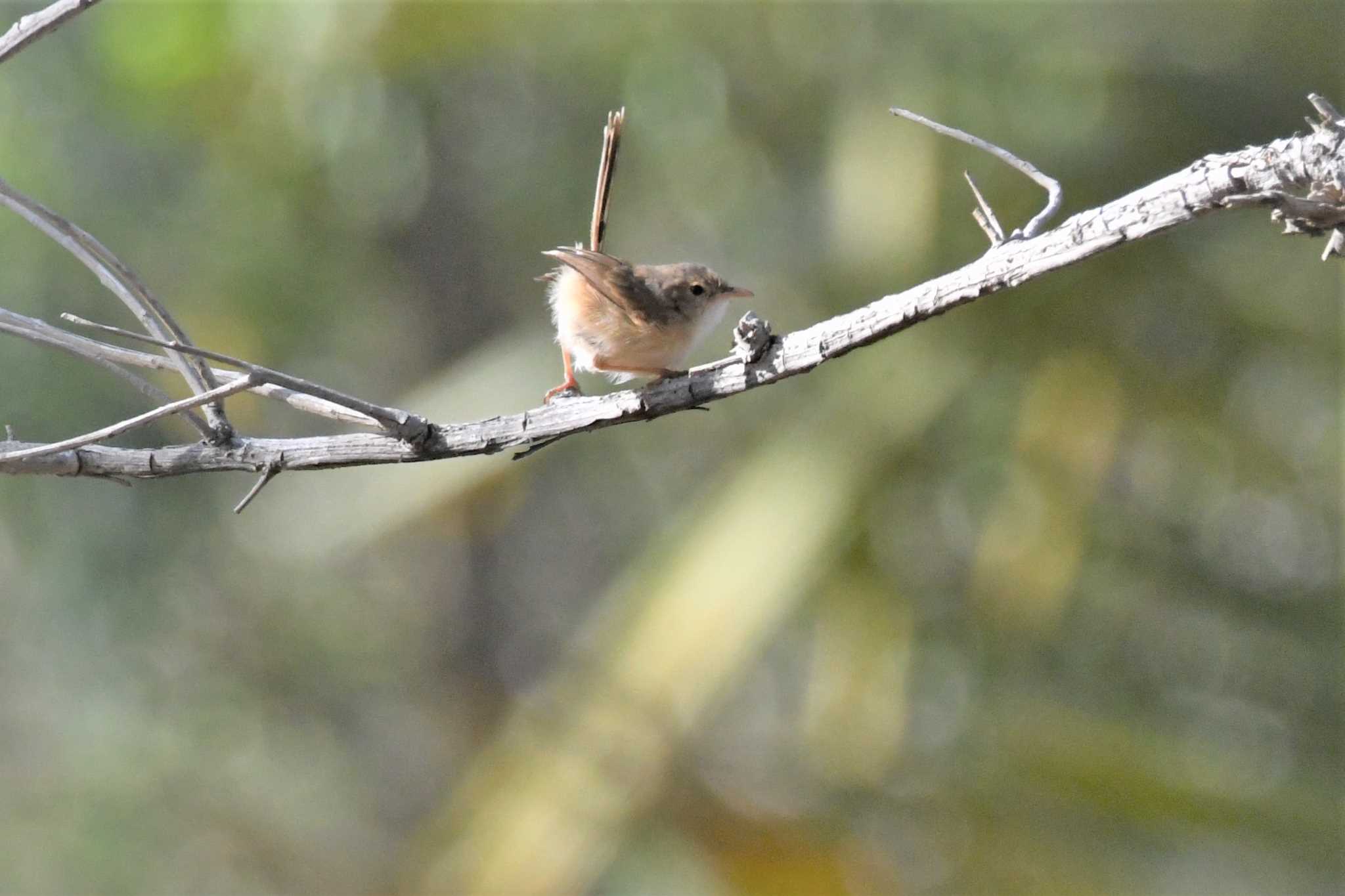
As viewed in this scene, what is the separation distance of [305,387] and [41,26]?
748 millimetres

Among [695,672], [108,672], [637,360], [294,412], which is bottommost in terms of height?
[637,360]

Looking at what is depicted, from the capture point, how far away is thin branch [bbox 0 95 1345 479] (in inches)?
66.2

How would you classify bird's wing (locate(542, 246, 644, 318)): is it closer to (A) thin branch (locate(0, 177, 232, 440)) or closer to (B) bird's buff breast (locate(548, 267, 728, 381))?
(B) bird's buff breast (locate(548, 267, 728, 381))

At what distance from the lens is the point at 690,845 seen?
676 cm

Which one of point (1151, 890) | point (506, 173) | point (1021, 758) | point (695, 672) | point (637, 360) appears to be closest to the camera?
point (637, 360)

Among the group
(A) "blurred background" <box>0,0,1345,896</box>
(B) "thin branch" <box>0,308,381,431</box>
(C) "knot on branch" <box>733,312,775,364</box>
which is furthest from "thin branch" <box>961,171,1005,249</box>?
(A) "blurred background" <box>0,0,1345,896</box>

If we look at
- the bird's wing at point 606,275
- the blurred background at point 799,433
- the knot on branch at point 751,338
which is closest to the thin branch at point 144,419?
the knot on branch at point 751,338

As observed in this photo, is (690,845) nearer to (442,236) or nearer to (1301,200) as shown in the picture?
(1301,200)

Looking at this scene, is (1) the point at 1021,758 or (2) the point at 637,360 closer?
(2) the point at 637,360

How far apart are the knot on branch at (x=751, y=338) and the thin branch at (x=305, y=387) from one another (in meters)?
0.53

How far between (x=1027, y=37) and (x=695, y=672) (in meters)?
3.71

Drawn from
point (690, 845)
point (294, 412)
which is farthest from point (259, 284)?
point (690, 845)

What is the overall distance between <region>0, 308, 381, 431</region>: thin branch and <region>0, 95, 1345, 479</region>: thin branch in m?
0.05

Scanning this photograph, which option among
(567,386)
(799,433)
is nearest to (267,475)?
(567,386)
